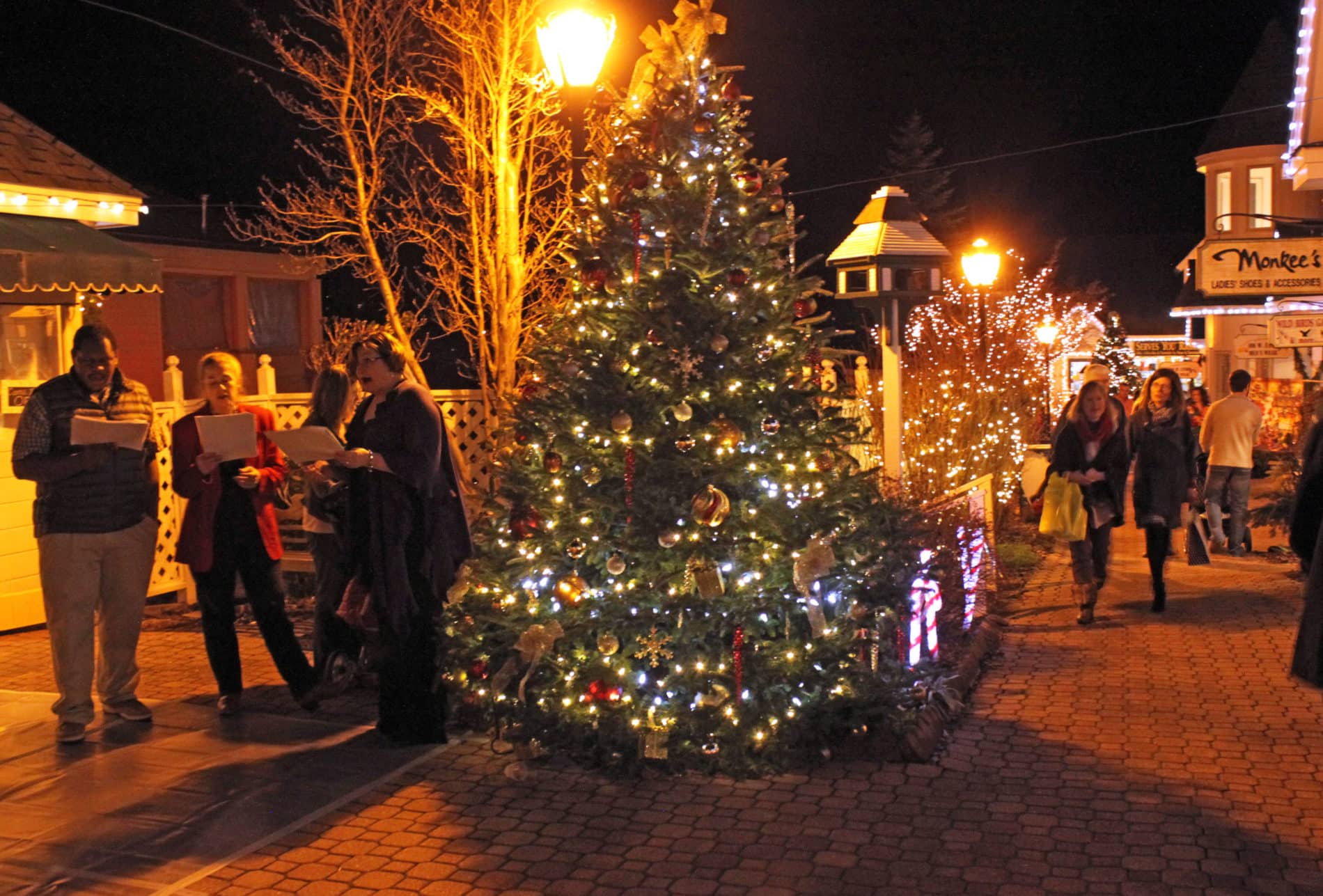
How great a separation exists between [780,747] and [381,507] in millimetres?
2174

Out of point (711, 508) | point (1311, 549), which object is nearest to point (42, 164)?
point (711, 508)

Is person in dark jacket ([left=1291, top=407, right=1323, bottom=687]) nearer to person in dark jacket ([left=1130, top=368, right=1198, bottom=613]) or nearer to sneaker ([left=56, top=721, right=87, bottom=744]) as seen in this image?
sneaker ([left=56, top=721, right=87, bottom=744])

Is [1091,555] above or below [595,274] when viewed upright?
below

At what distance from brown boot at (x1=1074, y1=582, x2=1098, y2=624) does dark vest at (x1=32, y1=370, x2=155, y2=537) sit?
639 centimetres

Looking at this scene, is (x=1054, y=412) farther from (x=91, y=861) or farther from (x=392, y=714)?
(x=91, y=861)

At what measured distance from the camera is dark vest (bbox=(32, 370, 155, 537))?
6488 millimetres

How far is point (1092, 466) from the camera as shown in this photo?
9.62 m

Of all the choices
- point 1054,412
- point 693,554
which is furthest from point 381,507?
point 1054,412

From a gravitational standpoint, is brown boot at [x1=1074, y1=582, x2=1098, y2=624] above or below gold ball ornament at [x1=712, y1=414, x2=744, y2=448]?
below

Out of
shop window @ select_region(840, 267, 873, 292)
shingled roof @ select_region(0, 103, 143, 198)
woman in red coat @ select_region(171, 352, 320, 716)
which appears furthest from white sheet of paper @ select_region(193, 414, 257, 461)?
shop window @ select_region(840, 267, 873, 292)

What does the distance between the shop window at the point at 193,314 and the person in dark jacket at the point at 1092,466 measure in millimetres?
15102

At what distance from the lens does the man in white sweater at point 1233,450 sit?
1277 cm

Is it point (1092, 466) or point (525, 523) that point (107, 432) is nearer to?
point (525, 523)

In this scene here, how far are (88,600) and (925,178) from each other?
201 ft
